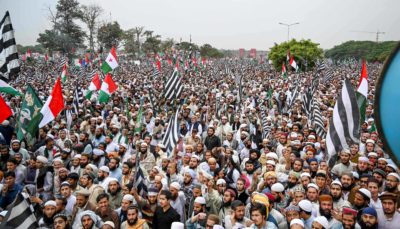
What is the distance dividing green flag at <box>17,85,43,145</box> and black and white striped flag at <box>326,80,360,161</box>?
5.39 meters

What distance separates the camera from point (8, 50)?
24.8ft

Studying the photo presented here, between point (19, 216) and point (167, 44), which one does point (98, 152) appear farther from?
point (167, 44)

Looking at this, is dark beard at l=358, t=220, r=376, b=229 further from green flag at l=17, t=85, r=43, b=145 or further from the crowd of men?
green flag at l=17, t=85, r=43, b=145

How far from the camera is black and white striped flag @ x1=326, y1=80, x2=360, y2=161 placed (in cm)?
483

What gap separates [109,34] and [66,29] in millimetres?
6056

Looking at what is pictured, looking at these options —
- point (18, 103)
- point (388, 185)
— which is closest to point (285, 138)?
point (388, 185)

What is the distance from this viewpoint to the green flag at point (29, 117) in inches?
283

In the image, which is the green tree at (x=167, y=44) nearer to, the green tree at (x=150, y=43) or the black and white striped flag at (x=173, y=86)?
the green tree at (x=150, y=43)

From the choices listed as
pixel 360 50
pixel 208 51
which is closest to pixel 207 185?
pixel 208 51

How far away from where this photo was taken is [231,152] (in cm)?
704

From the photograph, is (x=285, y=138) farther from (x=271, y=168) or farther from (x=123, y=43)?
(x=123, y=43)

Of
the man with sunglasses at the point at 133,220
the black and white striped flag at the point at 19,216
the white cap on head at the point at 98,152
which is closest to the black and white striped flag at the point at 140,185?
Answer: the man with sunglasses at the point at 133,220

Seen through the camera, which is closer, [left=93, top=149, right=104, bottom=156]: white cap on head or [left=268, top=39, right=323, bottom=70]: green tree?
[left=93, top=149, right=104, bottom=156]: white cap on head

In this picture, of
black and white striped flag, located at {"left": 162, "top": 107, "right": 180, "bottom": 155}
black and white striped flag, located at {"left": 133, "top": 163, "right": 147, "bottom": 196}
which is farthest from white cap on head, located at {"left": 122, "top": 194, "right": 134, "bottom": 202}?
black and white striped flag, located at {"left": 162, "top": 107, "right": 180, "bottom": 155}
